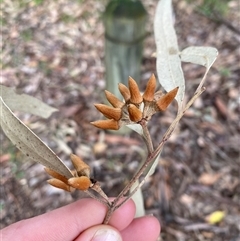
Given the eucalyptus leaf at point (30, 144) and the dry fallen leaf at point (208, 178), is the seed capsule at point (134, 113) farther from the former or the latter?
the dry fallen leaf at point (208, 178)

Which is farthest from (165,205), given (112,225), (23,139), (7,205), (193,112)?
(23,139)

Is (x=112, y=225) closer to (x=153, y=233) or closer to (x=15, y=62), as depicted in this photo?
(x=153, y=233)

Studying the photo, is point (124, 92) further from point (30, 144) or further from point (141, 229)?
point (141, 229)

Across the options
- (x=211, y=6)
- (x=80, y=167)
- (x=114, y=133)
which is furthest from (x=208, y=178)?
(x=80, y=167)

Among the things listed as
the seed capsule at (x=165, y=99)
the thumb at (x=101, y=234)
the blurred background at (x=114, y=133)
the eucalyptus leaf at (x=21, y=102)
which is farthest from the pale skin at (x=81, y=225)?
the blurred background at (x=114, y=133)

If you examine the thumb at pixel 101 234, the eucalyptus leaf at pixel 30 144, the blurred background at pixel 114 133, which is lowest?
the blurred background at pixel 114 133

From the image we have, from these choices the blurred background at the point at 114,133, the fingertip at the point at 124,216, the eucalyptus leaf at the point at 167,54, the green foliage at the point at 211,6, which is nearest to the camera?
the eucalyptus leaf at the point at 167,54

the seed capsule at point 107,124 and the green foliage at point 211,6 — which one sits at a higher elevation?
the seed capsule at point 107,124
